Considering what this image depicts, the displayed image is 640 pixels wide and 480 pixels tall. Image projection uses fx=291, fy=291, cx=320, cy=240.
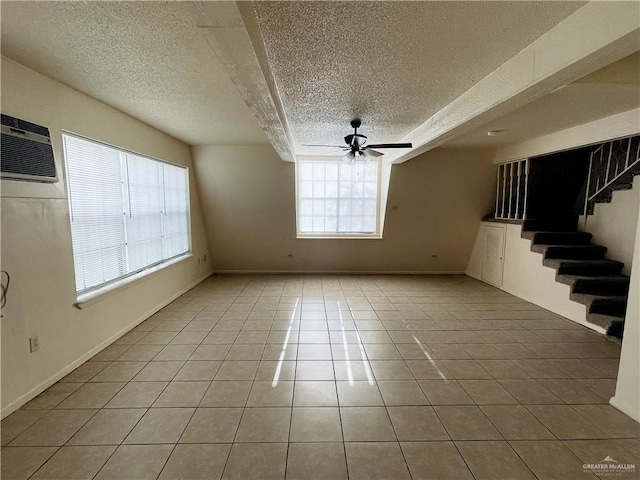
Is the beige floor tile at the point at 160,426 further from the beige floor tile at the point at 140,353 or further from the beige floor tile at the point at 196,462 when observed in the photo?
the beige floor tile at the point at 140,353

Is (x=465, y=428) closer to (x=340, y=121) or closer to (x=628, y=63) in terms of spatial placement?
(x=628, y=63)

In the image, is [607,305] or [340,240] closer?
[607,305]

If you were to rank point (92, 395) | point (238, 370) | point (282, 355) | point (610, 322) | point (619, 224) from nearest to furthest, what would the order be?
1. point (92, 395)
2. point (238, 370)
3. point (282, 355)
4. point (610, 322)
5. point (619, 224)

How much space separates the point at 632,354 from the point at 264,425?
8.32 feet

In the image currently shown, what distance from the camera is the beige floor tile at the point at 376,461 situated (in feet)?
5.14

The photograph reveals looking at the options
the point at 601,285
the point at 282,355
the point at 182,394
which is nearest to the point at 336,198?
the point at 282,355

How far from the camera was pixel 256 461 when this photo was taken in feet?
5.41

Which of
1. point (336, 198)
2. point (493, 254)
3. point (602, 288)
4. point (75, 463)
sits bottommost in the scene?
point (75, 463)

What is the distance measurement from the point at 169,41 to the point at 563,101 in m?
3.36

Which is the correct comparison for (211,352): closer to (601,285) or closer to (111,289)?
(111,289)

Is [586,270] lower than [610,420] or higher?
higher

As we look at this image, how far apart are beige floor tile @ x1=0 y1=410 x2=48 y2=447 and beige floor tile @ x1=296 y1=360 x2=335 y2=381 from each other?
1813mm

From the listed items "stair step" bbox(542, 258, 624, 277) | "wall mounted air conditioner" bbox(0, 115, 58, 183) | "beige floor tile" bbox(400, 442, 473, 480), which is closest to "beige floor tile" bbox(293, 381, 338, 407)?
"beige floor tile" bbox(400, 442, 473, 480)

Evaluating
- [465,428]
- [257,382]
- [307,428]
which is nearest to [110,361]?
[257,382]
